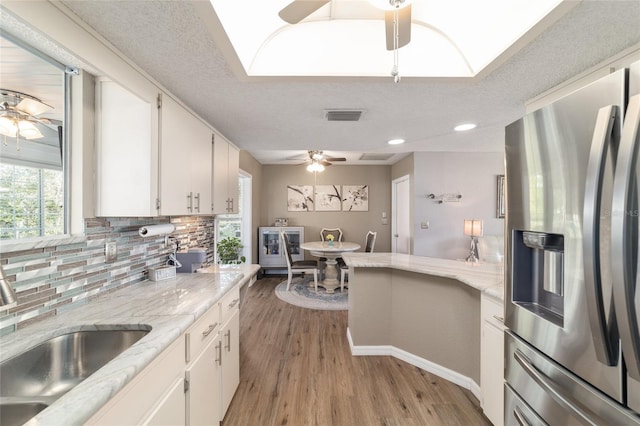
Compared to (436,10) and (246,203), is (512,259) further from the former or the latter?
(246,203)

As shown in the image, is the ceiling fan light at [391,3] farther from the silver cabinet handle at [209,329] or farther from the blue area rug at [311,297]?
the blue area rug at [311,297]

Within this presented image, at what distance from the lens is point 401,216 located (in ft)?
17.1

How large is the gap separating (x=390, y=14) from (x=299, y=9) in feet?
1.33

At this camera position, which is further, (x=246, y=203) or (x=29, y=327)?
(x=246, y=203)

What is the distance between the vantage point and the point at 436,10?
1579 millimetres

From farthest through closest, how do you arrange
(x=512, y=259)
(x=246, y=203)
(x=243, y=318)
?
(x=246, y=203)
(x=243, y=318)
(x=512, y=259)

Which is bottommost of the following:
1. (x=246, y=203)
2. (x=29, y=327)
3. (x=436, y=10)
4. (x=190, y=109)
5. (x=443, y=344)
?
(x=443, y=344)

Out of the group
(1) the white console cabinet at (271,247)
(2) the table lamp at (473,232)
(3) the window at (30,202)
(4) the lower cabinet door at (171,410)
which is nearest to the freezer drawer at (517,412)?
(4) the lower cabinet door at (171,410)

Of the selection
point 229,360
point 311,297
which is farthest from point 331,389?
point 311,297

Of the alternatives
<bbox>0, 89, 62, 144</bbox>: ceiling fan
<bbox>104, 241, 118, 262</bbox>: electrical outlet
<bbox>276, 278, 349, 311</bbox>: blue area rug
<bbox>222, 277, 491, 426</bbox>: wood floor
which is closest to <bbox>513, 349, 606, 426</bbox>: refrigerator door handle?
<bbox>222, 277, 491, 426</bbox>: wood floor

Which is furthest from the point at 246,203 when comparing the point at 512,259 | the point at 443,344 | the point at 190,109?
the point at 512,259

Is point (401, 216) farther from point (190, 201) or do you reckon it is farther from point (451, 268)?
point (190, 201)

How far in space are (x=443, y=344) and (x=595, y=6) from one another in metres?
2.29

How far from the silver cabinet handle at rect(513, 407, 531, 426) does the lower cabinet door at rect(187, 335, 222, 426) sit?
1.49 meters
